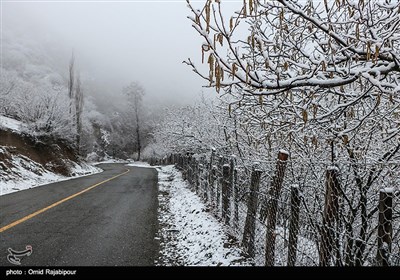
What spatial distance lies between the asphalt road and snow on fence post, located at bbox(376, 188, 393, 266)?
3.24 m

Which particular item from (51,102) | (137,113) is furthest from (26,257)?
(137,113)

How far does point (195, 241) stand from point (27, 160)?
550 inches

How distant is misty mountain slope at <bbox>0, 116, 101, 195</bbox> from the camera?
13034mm

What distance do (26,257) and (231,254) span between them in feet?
10.3

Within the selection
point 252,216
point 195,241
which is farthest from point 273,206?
point 195,241

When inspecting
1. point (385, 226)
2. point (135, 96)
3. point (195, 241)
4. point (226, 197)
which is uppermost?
point (135, 96)

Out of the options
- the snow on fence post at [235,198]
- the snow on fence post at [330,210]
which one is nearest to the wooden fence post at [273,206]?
the snow on fence post at [330,210]

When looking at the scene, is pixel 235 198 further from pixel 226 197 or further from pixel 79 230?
pixel 79 230

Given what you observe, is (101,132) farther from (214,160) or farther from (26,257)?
(26,257)

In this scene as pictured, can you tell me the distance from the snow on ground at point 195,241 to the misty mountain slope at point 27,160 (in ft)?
24.9

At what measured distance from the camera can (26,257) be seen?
436 centimetres

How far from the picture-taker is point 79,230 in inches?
233

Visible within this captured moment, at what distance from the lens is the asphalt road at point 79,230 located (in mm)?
4480

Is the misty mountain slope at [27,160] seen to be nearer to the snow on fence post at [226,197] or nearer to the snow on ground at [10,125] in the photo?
the snow on ground at [10,125]
